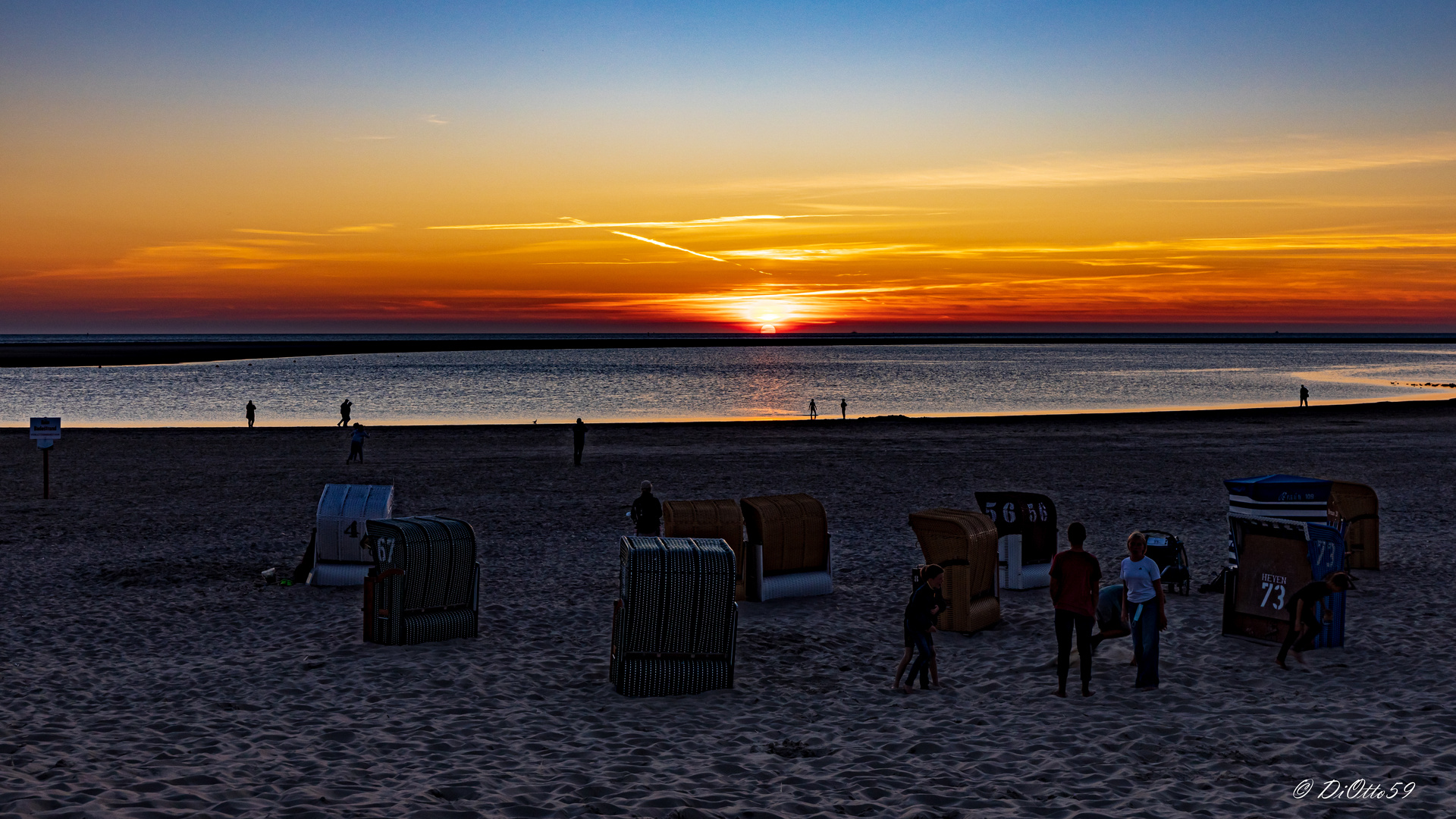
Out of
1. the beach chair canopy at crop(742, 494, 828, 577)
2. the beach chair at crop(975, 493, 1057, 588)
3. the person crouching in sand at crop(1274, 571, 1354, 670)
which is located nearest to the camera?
the person crouching in sand at crop(1274, 571, 1354, 670)

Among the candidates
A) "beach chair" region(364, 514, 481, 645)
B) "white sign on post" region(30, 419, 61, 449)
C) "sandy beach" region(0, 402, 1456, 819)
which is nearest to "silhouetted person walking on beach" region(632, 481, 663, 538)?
"sandy beach" region(0, 402, 1456, 819)

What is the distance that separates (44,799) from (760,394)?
90.1m

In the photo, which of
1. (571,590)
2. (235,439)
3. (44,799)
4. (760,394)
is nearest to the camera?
(44,799)

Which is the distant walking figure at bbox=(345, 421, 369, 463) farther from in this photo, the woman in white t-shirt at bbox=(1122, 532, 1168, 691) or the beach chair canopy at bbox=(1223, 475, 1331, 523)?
the woman in white t-shirt at bbox=(1122, 532, 1168, 691)

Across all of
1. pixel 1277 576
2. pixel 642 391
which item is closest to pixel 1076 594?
pixel 1277 576

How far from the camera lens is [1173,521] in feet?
74.3

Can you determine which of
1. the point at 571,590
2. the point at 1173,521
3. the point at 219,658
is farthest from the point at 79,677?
the point at 1173,521

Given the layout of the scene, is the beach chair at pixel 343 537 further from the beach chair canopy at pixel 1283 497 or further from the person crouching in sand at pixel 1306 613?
the beach chair canopy at pixel 1283 497

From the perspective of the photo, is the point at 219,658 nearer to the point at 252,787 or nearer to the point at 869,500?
the point at 252,787

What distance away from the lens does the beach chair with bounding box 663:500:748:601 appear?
15.0 meters

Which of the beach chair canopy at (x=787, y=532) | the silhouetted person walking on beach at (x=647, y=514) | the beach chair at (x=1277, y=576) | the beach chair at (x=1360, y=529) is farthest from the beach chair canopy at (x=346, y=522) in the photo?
the beach chair at (x=1360, y=529)

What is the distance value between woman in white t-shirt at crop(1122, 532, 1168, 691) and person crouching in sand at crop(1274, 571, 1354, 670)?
6.09 feet

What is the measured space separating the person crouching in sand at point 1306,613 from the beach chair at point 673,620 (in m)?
6.25

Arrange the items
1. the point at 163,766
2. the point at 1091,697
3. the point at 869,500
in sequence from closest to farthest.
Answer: the point at 163,766
the point at 1091,697
the point at 869,500
